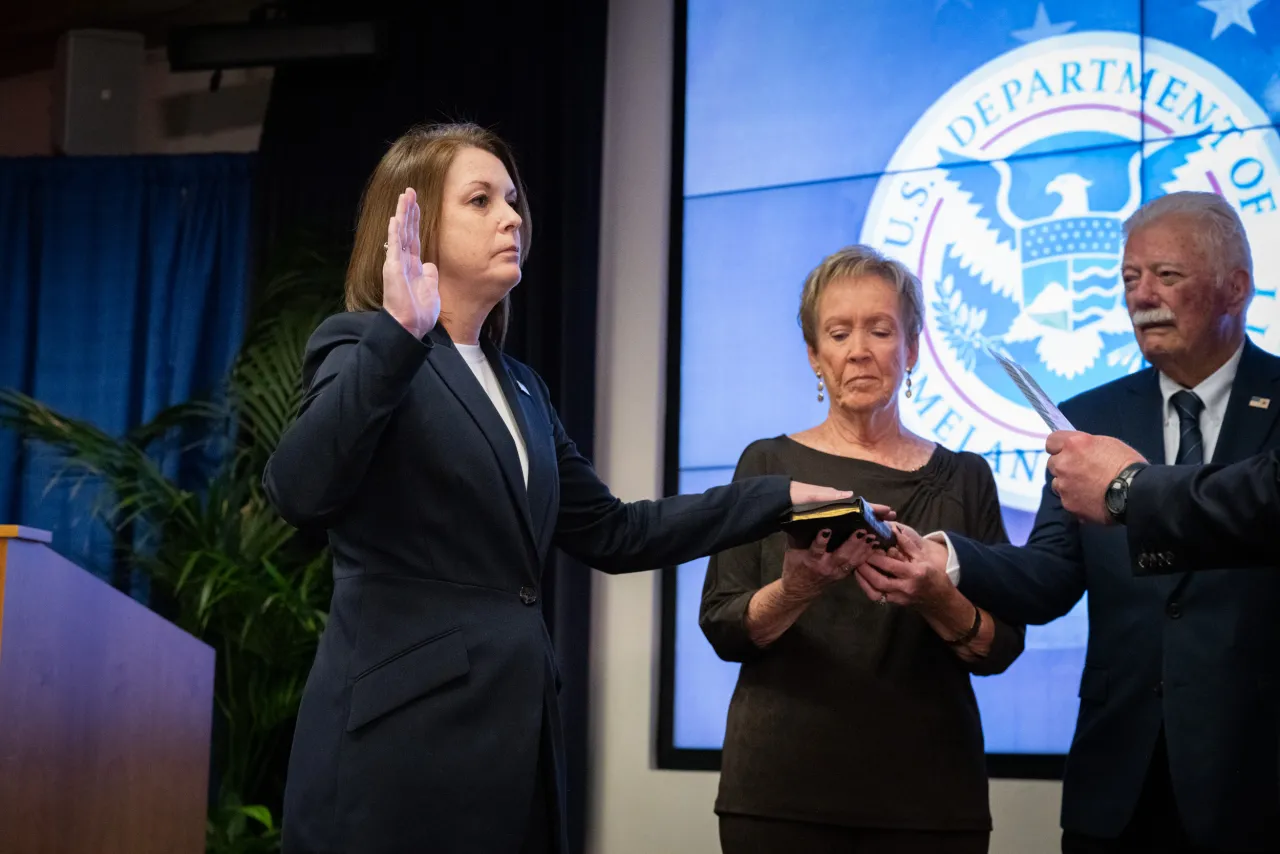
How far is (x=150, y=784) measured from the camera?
3.01 m

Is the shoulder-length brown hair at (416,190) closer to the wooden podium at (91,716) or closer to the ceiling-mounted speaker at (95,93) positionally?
the wooden podium at (91,716)

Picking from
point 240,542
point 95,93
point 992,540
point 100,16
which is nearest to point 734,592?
point 992,540

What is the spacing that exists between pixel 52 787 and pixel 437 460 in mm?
1271

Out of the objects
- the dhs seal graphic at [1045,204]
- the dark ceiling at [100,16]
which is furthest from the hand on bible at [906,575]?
the dark ceiling at [100,16]

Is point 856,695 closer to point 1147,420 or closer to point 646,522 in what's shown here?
point 646,522

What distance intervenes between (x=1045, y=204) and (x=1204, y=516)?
202 centimetres

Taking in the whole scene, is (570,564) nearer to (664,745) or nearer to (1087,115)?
(664,745)

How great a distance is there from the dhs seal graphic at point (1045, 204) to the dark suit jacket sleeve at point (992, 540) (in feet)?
3.53

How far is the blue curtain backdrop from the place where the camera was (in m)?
5.35

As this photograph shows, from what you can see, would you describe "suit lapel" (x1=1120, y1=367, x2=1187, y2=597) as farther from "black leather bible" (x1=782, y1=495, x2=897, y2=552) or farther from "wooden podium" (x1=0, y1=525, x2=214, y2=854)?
"wooden podium" (x1=0, y1=525, x2=214, y2=854)

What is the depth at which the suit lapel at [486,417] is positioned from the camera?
6.36 feet

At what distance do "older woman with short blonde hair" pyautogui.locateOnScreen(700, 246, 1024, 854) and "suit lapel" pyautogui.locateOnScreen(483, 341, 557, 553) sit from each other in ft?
1.77

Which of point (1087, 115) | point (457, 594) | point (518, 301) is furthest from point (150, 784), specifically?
point (1087, 115)

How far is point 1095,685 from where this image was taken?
2.49 meters
